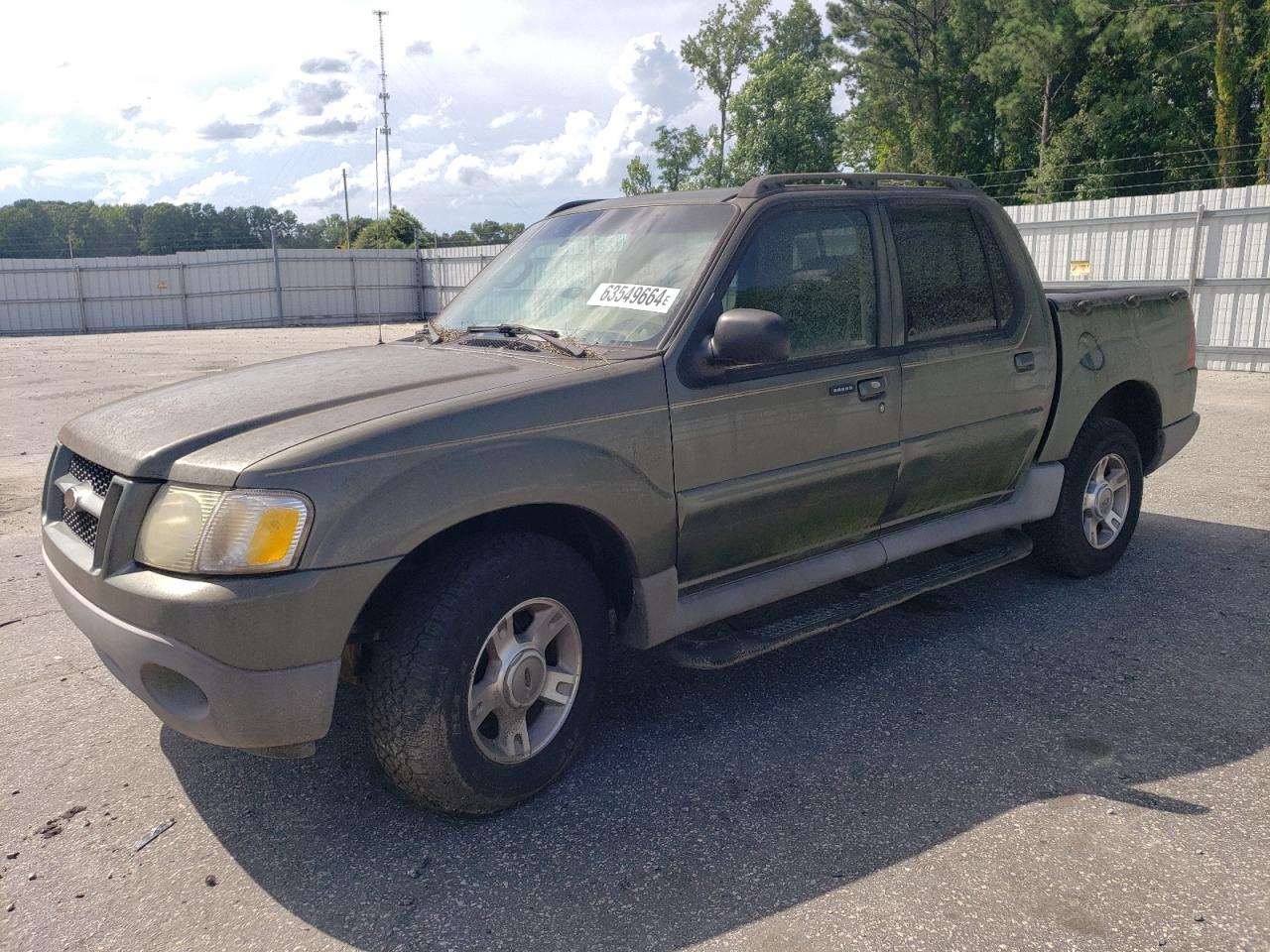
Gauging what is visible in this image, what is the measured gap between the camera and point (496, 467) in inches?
115

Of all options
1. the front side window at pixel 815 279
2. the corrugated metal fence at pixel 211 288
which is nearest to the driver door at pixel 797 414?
the front side window at pixel 815 279

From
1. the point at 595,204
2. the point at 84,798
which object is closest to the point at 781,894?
the point at 84,798

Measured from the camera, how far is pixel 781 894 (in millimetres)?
2707

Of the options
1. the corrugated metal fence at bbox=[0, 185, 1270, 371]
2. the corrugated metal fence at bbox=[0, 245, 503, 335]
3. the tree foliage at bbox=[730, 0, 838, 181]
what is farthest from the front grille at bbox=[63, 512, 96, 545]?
the tree foliage at bbox=[730, 0, 838, 181]

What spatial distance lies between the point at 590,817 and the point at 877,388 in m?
1.94

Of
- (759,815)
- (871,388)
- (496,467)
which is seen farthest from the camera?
(871,388)

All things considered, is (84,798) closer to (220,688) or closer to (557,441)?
(220,688)

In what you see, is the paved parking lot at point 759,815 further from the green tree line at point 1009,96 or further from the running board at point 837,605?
the green tree line at point 1009,96

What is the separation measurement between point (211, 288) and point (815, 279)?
34664 millimetres

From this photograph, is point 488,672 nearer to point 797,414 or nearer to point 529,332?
point 529,332

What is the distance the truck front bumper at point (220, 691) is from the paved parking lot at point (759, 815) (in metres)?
0.46

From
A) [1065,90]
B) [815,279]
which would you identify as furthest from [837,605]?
[1065,90]

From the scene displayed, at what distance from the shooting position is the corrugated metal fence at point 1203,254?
13.6 metres

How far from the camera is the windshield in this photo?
11.7 ft
